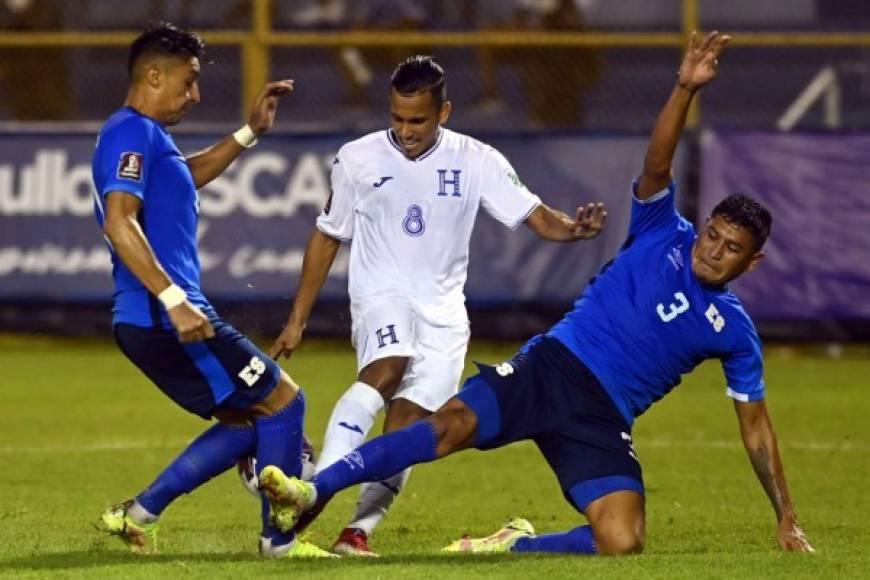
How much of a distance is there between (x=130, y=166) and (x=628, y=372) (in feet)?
7.40

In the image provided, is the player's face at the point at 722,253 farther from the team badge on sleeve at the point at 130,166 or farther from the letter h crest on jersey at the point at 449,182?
the team badge on sleeve at the point at 130,166

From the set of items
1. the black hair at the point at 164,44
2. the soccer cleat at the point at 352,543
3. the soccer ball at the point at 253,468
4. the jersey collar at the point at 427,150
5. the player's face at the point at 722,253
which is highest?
the black hair at the point at 164,44

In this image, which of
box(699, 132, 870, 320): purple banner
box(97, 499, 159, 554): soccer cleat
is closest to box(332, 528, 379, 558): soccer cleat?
box(97, 499, 159, 554): soccer cleat

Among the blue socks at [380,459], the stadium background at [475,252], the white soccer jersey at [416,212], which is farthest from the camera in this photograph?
the stadium background at [475,252]

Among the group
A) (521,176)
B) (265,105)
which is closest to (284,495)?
(265,105)

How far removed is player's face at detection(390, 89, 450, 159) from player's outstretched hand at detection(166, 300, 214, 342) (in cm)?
163

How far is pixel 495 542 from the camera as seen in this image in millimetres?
7840

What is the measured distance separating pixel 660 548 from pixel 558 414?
2.69 feet

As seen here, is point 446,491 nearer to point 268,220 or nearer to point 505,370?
point 505,370

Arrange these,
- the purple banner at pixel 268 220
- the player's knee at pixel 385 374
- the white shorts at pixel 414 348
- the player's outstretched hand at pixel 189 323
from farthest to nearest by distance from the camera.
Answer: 1. the purple banner at pixel 268 220
2. the white shorts at pixel 414 348
3. the player's knee at pixel 385 374
4. the player's outstretched hand at pixel 189 323

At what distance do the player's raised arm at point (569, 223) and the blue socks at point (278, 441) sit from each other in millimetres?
1407

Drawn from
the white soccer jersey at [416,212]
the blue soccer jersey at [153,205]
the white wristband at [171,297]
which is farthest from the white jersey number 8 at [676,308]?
the white wristband at [171,297]

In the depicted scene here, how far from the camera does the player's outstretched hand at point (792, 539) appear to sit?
7508 millimetres

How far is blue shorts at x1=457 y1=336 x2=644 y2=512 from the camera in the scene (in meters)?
7.65
